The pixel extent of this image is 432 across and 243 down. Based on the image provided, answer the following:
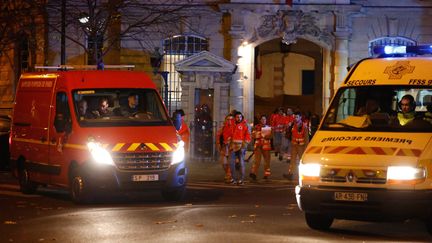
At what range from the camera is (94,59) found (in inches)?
1129

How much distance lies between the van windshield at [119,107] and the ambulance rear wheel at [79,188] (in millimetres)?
897

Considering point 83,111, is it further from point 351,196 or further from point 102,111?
point 351,196

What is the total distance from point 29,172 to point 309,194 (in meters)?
7.76

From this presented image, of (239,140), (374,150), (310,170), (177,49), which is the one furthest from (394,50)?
(177,49)

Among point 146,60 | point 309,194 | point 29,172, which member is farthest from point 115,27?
point 309,194

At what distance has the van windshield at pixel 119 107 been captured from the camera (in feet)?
54.6

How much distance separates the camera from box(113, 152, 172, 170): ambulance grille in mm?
15914

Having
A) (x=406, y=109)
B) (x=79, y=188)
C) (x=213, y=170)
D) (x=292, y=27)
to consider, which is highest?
(x=292, y=27)

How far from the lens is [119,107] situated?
17.0m

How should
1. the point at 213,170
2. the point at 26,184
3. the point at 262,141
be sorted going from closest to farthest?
1. the point at 26,184
2. the point at 262,141
3. the point at 213,170

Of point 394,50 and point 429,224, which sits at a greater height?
point 394,50

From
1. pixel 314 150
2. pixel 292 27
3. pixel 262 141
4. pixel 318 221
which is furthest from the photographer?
pixel 292 27

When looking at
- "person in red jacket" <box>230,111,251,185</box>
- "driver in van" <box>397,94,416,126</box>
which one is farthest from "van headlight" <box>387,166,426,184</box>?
"person in red jacket" <box>230,111,251,185</box>

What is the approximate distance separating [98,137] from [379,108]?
202 inches
